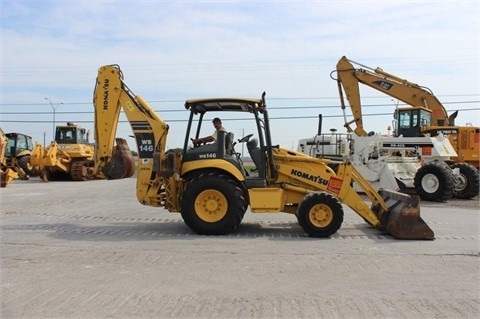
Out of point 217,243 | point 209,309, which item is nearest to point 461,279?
point 209,309

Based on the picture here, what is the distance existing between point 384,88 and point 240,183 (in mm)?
14113

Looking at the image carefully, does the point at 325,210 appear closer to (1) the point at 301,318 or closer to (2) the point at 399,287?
(2) the point at 399,287

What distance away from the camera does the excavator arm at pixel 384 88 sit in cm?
2169

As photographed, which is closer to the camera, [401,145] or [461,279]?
[461,279]

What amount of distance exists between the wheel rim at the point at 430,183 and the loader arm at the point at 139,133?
32.4 feet

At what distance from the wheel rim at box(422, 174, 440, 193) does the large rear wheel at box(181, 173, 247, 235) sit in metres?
9.28

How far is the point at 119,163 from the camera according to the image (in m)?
10.7

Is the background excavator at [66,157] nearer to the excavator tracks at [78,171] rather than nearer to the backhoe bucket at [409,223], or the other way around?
the excavator tracks at [78,171]

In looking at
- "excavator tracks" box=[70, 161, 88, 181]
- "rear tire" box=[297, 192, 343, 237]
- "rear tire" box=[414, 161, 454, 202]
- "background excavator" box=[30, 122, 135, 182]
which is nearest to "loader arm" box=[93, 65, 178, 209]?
"rear tire" box=[297, 192, 343, 237]

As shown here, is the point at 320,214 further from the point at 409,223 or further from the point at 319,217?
the point at 409,223

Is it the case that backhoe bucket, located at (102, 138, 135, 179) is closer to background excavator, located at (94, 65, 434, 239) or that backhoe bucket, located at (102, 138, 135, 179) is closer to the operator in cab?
background excavator, located at (94, 65, 434, 239)

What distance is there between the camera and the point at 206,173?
9.48 m

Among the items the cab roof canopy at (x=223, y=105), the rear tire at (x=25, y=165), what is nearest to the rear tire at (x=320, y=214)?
the cab roof canopy at (x=223, y=105)

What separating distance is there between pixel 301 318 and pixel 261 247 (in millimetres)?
3388
